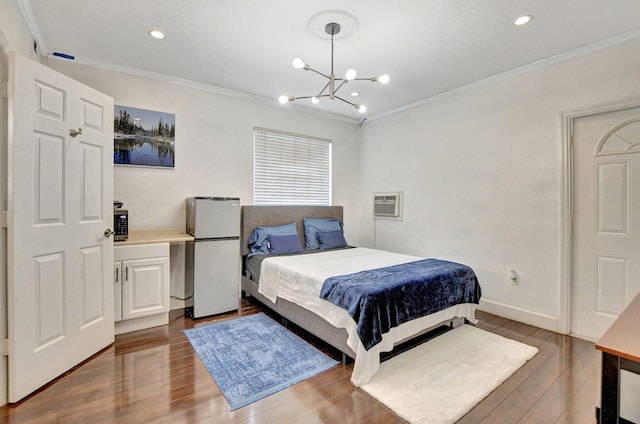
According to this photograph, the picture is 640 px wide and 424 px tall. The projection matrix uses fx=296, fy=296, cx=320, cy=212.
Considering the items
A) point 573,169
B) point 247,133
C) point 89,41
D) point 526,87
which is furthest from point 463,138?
point 89,41

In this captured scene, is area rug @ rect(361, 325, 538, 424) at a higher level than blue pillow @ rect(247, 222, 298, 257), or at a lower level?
lower

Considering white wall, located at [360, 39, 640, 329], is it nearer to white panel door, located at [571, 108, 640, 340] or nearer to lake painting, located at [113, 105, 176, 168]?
white panel door, located at [571, 108, 640, 340]

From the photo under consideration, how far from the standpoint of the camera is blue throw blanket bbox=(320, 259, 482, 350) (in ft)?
7.08

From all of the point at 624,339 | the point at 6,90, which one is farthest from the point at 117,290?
the point at 624,339

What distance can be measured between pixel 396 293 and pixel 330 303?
535mm

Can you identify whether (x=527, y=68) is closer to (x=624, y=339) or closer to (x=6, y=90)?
(x=624, y=339)

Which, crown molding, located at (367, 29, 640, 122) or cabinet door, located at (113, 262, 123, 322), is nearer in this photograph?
crown molding, located at (367, 29, 640, 122)

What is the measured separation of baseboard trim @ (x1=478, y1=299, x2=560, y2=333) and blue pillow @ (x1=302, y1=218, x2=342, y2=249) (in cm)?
221

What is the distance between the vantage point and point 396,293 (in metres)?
2.35

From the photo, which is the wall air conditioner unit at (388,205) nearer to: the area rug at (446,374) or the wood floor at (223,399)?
the area rug at (446,374)

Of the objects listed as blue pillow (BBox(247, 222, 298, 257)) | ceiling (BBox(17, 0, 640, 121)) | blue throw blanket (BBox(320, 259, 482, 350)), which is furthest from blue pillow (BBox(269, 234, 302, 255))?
ceiling (BBox(17, 0, 640, 121))

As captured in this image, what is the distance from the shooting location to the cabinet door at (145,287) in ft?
9.36

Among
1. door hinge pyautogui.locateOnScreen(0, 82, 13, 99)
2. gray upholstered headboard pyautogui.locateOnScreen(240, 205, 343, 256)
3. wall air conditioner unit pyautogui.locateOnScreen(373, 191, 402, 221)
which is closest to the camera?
door hinge pyautogui.locateOnScreen(0, 82, 13, 99)

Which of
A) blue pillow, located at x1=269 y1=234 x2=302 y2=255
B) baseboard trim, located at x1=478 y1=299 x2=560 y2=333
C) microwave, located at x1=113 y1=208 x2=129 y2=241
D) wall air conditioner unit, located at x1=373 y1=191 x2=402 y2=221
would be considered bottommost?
baseboard trim, located at x1=478 y1=299 x2=560 y2=333
